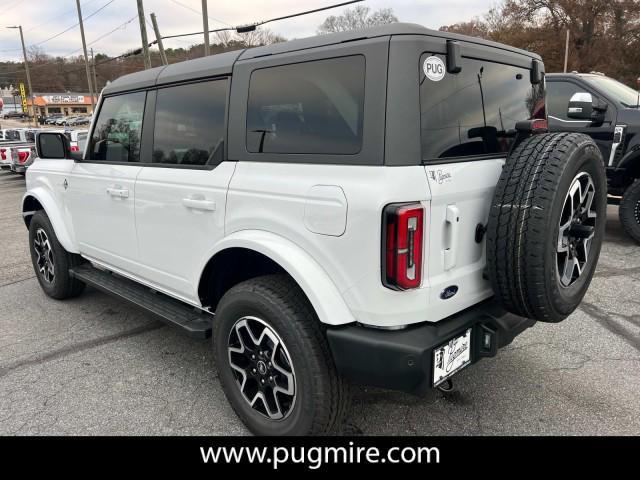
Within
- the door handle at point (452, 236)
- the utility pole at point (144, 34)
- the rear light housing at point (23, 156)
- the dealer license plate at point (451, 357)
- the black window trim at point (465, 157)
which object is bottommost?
the dealer license plate at point (451, 357)

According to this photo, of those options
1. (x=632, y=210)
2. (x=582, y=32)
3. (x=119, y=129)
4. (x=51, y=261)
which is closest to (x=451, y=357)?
(x=119, y=129)

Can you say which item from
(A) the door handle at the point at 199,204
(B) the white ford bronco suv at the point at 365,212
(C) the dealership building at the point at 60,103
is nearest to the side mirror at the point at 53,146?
(B) the white ford bronco suv at the point at 365,212

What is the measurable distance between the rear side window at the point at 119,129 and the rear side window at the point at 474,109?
207cm

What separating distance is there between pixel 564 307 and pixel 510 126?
1008 mm

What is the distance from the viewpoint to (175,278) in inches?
119

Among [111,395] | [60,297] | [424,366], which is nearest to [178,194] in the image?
[111,395]

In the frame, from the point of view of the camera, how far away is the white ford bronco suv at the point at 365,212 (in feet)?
6.57

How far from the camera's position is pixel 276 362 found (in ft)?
7.84

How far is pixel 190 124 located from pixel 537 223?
1.98 meters

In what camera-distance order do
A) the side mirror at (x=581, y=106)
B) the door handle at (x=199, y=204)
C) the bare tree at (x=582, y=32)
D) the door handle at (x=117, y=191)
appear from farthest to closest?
the bare tree at (x=582, y=32) < the side mirror at (x=581, y=106) < the door handle at (x=117, y=191) < the door handle at (x=199, y=204)

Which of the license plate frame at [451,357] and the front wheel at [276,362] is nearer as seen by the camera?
the license plate frame at [451,357]

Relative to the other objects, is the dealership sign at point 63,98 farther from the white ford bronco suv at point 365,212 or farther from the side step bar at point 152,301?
the white ford bronco suv at point 365,212
